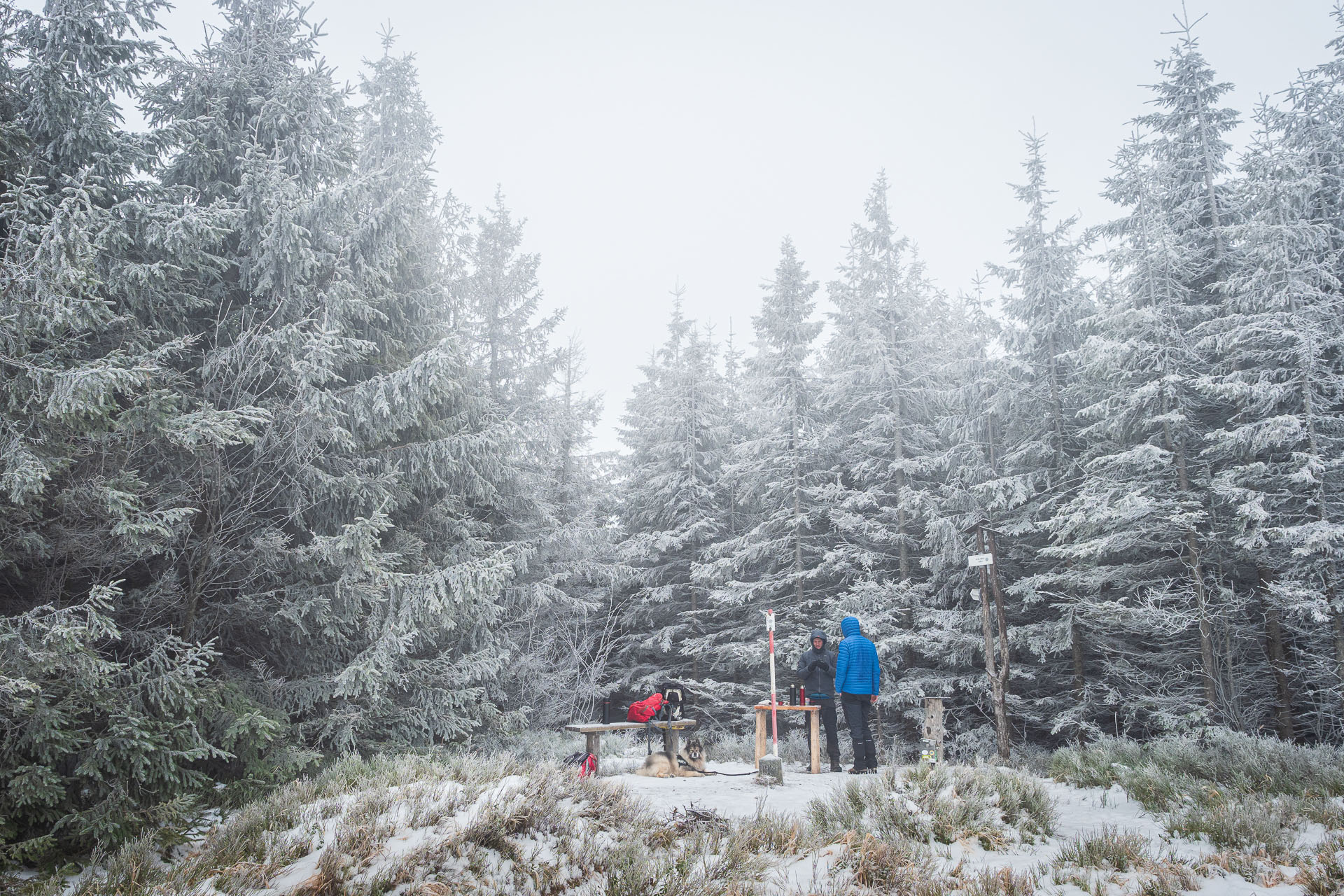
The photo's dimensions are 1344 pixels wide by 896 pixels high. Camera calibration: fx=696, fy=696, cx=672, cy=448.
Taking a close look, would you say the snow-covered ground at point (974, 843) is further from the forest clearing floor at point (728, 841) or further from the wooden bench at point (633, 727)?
the wooden bench at point (633, 727)

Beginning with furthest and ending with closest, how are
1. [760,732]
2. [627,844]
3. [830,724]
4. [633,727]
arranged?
1. [760,732]
2. [830,724]
3. [633,727]
4. [627,844]

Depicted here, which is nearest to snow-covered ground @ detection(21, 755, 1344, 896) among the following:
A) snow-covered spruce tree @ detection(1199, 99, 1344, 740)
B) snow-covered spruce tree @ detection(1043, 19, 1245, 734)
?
snow-covered spruce tree @ detection(1043, 19, 1245, 734)

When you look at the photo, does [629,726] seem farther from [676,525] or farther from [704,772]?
[676,525]

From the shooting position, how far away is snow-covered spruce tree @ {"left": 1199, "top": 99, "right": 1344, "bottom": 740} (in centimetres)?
1085

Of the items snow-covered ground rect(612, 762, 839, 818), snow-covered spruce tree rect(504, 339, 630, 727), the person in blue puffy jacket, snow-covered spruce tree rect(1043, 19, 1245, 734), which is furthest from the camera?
snow-covered spruce tree rect(504, 339, 630, 727)

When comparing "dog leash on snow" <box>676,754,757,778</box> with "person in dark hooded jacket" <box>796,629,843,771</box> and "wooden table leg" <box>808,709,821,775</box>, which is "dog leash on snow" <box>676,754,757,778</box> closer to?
"wooden table leg" <box>808,709,821,775</box>

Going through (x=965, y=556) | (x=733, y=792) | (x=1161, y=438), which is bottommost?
(x=733, y=792)

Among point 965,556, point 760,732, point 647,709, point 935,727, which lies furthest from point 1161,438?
point 647,709

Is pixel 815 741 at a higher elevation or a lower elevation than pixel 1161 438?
lower

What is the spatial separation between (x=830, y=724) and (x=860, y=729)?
735 mm

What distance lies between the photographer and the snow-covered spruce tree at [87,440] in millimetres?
5582

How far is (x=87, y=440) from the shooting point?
21.6 feet

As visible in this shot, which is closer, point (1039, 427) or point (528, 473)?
point (528, 473)

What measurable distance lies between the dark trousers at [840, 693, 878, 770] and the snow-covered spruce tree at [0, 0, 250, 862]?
7.72 meters
